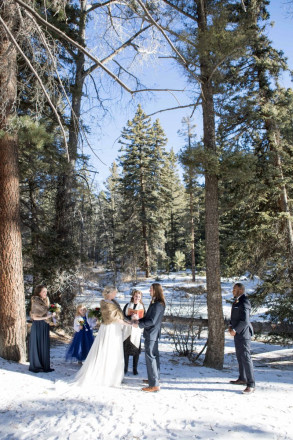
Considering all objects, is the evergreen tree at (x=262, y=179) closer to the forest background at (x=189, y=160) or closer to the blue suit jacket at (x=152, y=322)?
the forest background at (x=189, y=160)

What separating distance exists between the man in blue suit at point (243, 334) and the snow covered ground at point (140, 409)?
27 cm

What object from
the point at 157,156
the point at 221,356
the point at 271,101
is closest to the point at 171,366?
the point at 221,356

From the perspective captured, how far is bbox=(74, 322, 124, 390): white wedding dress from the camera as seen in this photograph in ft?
18.0

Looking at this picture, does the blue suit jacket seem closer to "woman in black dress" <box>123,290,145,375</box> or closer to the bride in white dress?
the bride in white dress

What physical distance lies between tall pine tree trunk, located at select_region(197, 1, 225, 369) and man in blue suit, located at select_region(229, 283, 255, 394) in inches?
64.5

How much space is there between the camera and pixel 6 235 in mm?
6375

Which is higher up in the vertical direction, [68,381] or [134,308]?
[134,308]

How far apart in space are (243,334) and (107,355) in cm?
254

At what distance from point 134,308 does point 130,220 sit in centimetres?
2149

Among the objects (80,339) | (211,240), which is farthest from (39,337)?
(211,240)

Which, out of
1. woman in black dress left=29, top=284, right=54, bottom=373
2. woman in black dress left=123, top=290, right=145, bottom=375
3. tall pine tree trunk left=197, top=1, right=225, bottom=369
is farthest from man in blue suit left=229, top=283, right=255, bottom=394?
woman in black dress left=29, top=284, right=54, bottom=373

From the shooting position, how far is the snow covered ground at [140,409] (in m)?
3.75

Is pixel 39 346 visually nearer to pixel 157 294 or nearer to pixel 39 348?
pixel 39 348

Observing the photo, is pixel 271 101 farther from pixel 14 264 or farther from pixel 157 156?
pixel 157 156
